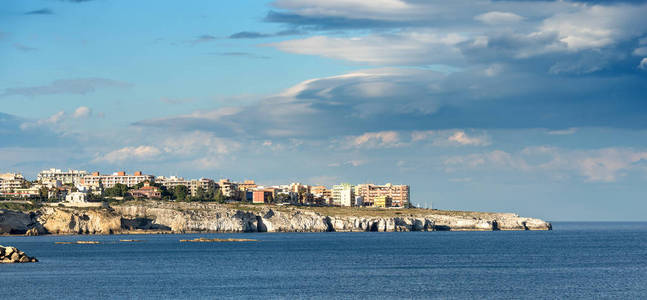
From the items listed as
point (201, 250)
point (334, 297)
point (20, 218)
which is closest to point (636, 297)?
point (334, 297)

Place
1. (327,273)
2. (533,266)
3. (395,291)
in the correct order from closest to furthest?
(395,291), (327,273), (533,266)

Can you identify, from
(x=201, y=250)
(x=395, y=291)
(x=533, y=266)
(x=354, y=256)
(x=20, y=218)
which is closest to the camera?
(x=395, y=291)

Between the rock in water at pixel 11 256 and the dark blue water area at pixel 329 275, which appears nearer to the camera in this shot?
the dark blue water area at pixel 329 275

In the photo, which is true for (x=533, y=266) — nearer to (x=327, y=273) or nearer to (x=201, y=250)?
(x=327, y=273)

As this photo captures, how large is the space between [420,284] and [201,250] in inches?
2415

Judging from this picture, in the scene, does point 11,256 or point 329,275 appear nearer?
point 329,275

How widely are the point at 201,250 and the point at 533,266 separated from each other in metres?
54.6

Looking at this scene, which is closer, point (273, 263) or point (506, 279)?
point (506, 279)

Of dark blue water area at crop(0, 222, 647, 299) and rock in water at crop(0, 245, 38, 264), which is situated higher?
rock in water at crop(0, 245, 38, 264)

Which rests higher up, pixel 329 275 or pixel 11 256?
pixel 11 256

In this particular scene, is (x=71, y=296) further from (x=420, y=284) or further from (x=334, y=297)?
(x=420, y=284)

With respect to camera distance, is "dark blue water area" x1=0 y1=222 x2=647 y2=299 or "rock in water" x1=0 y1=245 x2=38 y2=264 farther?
"rock in water" x1=0 y1=245 x2=38 y2=264

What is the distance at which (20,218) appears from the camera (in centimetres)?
18475

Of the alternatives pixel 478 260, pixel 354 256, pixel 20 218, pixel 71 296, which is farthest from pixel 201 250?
pixel 20 218
